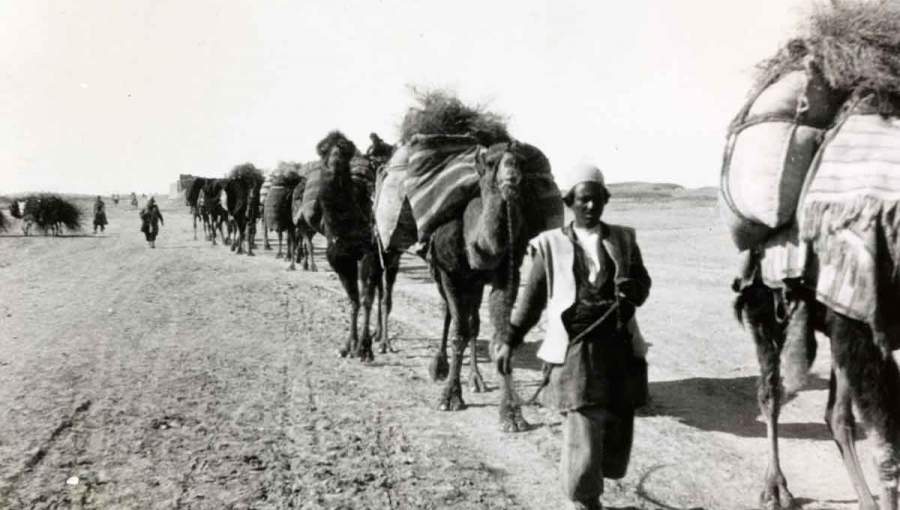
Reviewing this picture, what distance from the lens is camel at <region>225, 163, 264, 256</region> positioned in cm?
2800

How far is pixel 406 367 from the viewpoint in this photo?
948 centimetres

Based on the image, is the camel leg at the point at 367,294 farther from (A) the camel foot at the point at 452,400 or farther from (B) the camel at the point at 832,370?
(B) the camel at the point at 832,370

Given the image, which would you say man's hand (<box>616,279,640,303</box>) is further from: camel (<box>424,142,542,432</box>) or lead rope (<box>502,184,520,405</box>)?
lead rope (<box>502,184,520,405</box>)

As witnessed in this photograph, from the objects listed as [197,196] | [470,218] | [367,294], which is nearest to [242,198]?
[197,196]

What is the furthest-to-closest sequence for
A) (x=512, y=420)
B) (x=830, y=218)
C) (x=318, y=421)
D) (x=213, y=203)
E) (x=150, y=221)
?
(x=213, y=203) → (x=150, y=221) → (x=318, y=421) → (x=512, y=420) → (x=830, y=218)

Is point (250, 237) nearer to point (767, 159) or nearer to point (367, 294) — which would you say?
point (367, 294)

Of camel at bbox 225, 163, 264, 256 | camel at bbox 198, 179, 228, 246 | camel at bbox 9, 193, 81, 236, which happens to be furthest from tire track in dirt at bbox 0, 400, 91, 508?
camel at bbox 9, 193, 81, 236

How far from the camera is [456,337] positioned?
25.2 feet

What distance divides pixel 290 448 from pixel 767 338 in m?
3.55

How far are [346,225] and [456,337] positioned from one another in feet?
10.3

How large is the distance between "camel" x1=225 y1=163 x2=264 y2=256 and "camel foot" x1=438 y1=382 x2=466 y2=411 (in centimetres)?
2067

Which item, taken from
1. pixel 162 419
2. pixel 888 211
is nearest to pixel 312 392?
pixel 162 419

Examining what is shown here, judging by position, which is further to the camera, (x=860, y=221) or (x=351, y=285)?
(x=351, y=285)

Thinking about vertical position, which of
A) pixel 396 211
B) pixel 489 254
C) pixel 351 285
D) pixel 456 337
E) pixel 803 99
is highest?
pixel 803 99
